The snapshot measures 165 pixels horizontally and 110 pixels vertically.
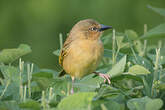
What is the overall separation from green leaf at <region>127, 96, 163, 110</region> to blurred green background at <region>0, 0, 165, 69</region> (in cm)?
447

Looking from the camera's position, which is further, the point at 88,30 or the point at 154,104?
the point at 88,30

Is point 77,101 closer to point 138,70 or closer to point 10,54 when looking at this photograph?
point 138,70

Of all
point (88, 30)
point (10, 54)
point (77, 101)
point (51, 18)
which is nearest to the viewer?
point (77, 101)

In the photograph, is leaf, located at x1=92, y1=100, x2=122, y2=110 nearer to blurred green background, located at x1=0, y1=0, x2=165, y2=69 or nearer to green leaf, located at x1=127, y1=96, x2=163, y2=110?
green leaf, located at x1=127, y1=96, x2=163, y2=110

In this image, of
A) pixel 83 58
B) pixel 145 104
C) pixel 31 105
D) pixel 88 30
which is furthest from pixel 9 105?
pixel 88 30

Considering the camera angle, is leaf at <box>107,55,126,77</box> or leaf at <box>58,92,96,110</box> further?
leaf at <box>107,55,126,77</box>

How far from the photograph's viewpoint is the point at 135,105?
1922 mm

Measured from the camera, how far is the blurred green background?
21.1 ft

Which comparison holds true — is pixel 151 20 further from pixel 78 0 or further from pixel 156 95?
pixel 156 95

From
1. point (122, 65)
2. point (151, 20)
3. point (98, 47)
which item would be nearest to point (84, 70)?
point (98, 47)

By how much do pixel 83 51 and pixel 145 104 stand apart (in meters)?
1.91

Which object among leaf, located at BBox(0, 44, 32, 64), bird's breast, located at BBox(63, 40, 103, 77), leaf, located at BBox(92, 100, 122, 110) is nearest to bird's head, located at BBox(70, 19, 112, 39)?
bird's breast, located at BBox(63, 40, 103, 77)

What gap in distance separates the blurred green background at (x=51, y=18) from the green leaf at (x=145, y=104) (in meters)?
4.47

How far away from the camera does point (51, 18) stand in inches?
257
